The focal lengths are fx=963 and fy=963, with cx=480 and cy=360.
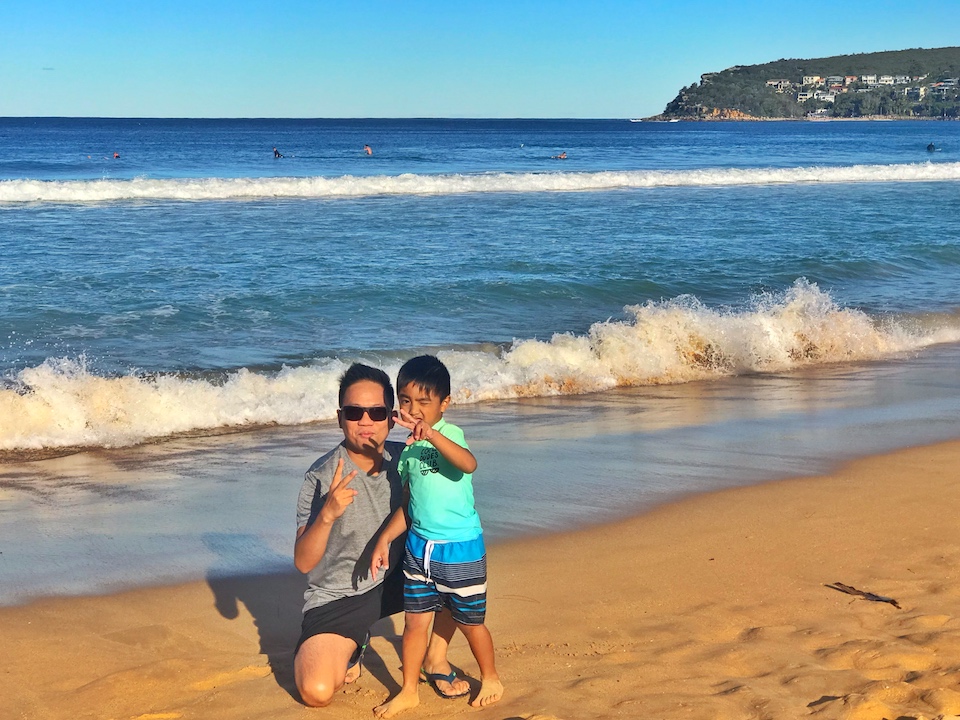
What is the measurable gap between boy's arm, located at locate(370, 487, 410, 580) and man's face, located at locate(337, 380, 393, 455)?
0.23 meters

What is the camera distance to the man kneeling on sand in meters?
3.43

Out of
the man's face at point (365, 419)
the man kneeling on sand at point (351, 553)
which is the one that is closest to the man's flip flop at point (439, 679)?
the man kneeling on sand at point (351, 553)

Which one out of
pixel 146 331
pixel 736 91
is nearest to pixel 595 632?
pixel 146 331

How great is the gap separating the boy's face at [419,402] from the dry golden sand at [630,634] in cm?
106

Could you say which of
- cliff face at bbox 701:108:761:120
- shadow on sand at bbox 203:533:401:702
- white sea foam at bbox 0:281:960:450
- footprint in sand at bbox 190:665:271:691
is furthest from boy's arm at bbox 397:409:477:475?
cliff face at bbox 701:108:761:120

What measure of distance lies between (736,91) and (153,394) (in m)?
190

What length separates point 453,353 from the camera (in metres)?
9.55

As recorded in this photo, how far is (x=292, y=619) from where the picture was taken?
4.17 m

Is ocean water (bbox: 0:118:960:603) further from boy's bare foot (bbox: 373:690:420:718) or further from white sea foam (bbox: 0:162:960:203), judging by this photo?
white sea foam (bbox: 0:162:960:203)

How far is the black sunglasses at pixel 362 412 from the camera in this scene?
3.46m

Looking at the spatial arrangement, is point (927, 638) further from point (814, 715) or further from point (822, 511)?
point (822, 511)

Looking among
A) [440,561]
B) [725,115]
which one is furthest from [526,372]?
[725,115]

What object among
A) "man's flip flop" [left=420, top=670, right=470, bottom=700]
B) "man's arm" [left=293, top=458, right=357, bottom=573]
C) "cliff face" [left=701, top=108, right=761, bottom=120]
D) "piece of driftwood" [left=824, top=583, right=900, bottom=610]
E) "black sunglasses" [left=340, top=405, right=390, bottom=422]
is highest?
"cliff face" [left=701, top=108, right=761, bottom=120]

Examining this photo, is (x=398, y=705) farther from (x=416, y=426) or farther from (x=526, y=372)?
(x=526, y=372)
